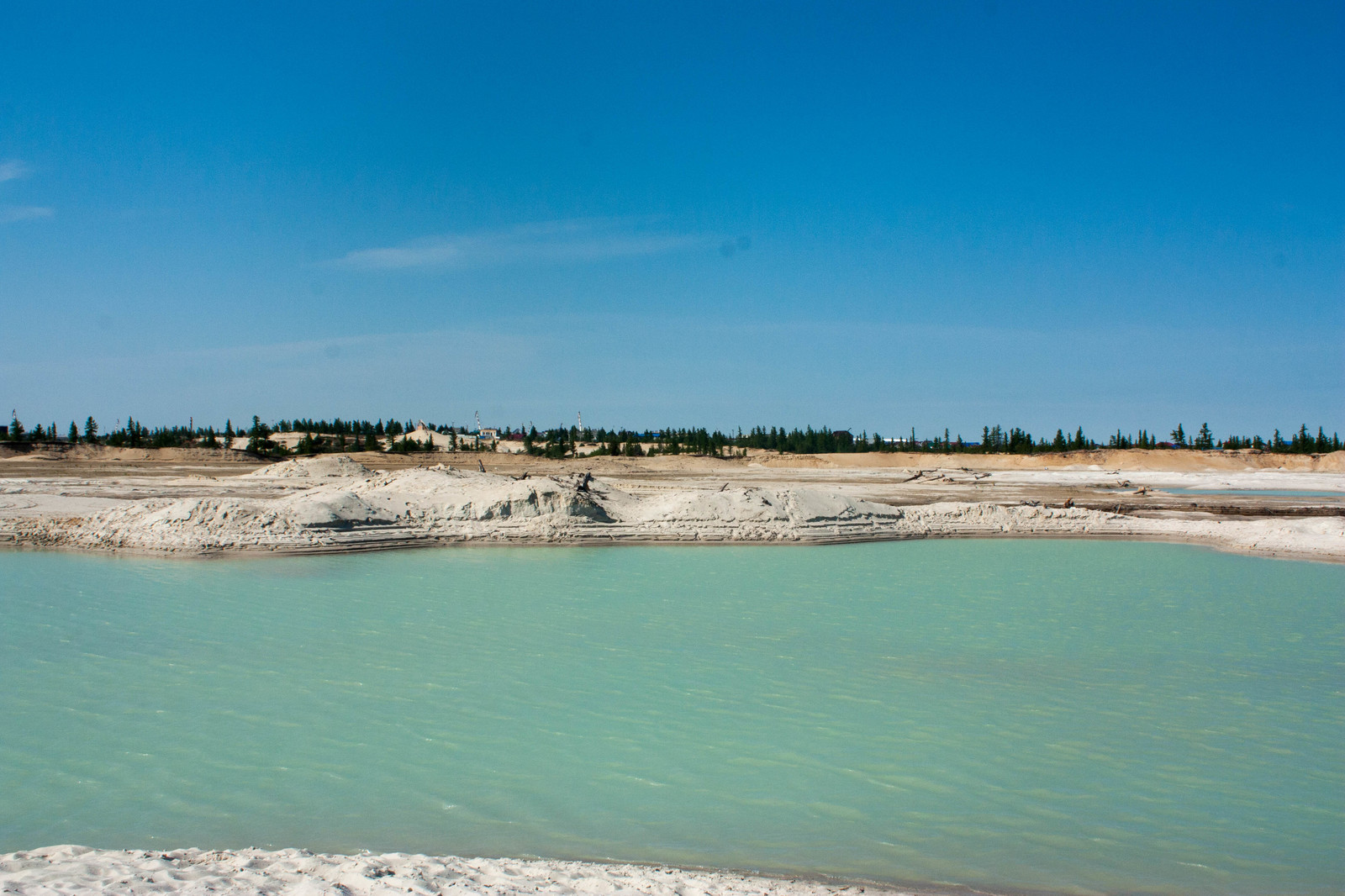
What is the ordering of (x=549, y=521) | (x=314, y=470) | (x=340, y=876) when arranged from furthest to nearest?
1. (x=314, y=470)
2. (x=549, y=521)
3. (x=340, y=876)

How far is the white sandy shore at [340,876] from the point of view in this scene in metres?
3.82

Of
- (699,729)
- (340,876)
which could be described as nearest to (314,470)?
(699,729)

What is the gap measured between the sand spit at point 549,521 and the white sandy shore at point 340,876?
12818mm

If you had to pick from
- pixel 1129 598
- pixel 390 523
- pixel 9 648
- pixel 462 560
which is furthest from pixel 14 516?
pixel 1129 598

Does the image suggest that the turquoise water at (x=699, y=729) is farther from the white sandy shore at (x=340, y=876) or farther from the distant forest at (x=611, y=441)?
the distant forest at (x=611, y=441)

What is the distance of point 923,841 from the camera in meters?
4.97

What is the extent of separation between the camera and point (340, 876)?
13.1 ft

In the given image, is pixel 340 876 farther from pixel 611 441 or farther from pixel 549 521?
pixel 611 441

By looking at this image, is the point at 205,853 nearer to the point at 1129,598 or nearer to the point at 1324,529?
the point at 1129,598

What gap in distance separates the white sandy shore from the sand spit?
12818 mm

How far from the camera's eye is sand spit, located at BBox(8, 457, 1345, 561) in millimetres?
16297

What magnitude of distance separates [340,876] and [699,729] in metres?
3.33

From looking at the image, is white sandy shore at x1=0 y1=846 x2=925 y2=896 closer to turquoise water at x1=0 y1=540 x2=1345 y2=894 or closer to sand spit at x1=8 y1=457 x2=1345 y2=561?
turquoise water at x1=0 y1=540 x2=1345 y2=894

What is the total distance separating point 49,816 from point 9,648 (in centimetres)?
506
